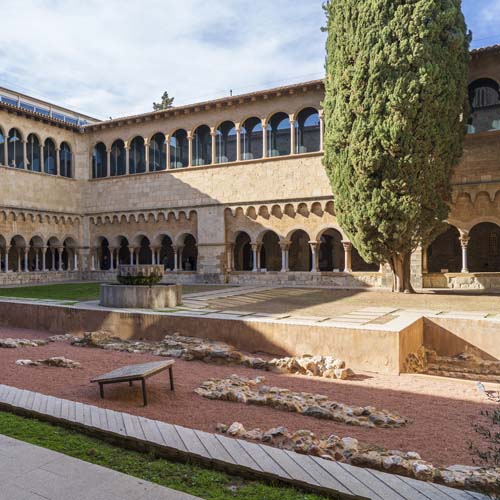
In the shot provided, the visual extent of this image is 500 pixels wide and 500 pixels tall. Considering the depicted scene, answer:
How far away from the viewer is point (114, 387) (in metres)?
6.88

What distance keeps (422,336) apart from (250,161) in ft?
45.5

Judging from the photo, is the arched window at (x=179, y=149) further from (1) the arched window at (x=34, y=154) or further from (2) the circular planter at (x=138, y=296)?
(2) the circular planter at (x=138, y=296)

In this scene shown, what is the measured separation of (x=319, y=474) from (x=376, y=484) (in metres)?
0.41

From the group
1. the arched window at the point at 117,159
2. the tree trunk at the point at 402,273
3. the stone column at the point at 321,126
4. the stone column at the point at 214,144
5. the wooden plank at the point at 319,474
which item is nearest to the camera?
the wooden plank at the point at 319,474

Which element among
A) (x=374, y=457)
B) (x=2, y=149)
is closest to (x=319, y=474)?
(x=374, y=457)

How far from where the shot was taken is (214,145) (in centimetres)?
2308

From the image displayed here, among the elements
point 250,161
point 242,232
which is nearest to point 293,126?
point 250,161

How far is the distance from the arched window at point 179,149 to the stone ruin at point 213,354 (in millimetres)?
14384

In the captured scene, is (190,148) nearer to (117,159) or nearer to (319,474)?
(117,159)

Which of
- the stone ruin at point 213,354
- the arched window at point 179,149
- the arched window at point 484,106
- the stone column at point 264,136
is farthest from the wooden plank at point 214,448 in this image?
the arched window at point 179,149

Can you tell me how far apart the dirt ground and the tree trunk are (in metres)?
0.58

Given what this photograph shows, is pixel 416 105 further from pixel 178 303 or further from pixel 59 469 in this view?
pixel 59 469

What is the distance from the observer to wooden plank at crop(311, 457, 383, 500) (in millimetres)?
3150

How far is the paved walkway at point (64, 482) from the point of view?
3154 millimetres
